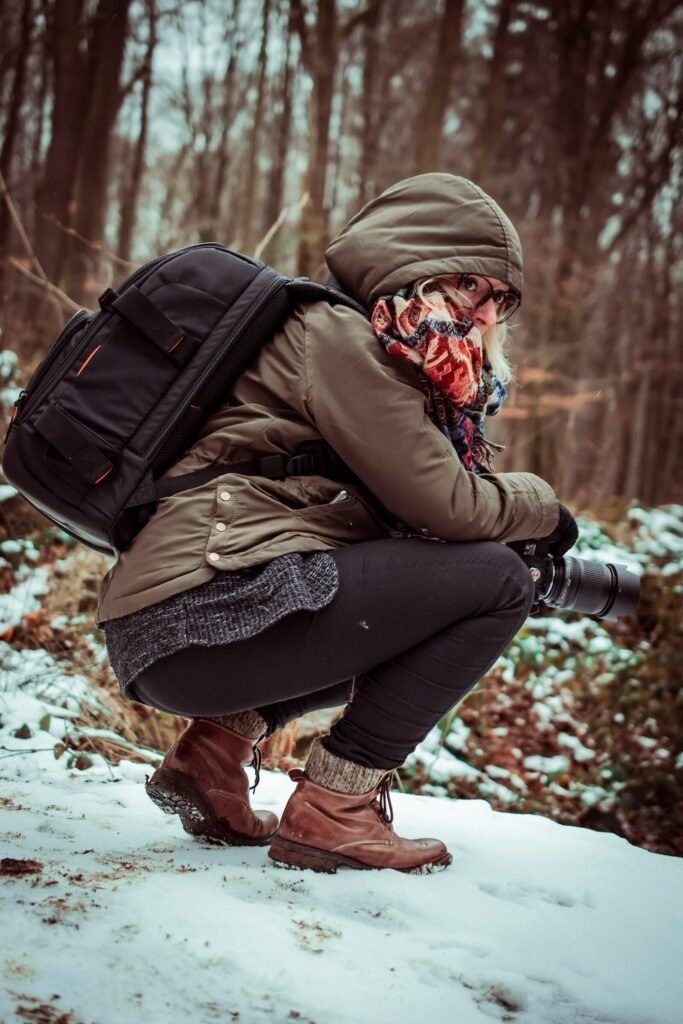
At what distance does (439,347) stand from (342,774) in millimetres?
916

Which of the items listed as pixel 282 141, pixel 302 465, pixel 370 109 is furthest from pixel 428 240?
pixel 370 109

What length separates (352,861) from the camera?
1.88 meters

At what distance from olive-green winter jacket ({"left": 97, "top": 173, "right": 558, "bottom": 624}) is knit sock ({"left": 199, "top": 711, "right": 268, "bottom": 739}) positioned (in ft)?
1.31

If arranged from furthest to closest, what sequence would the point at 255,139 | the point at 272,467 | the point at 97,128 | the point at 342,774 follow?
the point at 255,139, the point at 97,128, the point at 342,774, the point at 272,467

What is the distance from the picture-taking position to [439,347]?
1.78 meters

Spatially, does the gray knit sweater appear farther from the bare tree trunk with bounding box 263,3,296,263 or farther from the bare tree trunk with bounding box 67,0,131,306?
the bare tree trunk with bounding box 263,3,296,263

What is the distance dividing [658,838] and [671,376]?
11.8m

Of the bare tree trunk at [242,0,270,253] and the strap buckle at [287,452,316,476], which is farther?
the bare tree trunk at [242,0,270,253]

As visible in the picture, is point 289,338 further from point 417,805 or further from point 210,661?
point 417,805

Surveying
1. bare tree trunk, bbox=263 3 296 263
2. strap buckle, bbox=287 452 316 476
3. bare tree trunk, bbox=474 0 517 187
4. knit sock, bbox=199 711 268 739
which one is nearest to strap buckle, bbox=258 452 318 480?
strap buckle, bbox=287 452 316 476

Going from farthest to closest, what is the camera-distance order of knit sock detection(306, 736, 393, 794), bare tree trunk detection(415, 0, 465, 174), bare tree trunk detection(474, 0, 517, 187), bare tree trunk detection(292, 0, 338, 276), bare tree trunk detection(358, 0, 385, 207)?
bare tree trunk detection(358, 0, 385, 207)
bare tree trunk detection(474, 0, 517, 187)
bare tree trunk detection(415, 0, 465, 174)
bare tree trunk detection(292, 0, 338, 276)
knit sock detection(306, 736, 393, 794)

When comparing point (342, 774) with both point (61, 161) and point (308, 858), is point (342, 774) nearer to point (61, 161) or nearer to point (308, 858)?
point (308, 858)

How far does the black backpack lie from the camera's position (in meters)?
1.71

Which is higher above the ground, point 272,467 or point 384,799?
point 272,467
